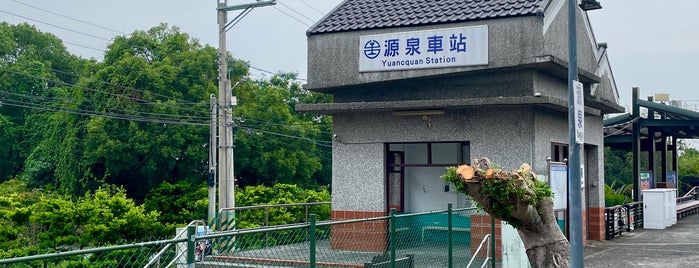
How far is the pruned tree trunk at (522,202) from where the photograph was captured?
9.55 meters

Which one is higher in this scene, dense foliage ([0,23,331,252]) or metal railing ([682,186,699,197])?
dense foliage ([0,23,331,252])

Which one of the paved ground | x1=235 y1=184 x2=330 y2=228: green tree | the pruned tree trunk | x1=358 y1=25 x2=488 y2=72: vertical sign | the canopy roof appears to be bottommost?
the paved ground

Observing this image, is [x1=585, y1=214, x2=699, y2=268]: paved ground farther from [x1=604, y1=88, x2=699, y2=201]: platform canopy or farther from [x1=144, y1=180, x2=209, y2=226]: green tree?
[x1=144, y1=180, x2=209, y2=226]: green tree

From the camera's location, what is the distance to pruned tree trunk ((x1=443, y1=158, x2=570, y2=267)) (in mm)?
9547

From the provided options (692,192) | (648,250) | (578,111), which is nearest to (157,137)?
(692,192)

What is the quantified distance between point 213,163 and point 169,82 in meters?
12.2

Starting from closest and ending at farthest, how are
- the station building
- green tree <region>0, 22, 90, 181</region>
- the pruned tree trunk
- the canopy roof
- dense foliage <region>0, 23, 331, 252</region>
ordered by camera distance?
the pruned tree trunk < the station building < the canopy roof < dense foliage <region>0, 23, 331, 252</region> < green tree <region>0, 22, 90, 181</region>

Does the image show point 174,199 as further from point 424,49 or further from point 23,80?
point 424,49

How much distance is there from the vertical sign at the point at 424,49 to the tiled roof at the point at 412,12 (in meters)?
0.26

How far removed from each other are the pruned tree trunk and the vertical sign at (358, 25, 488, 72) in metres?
6.11

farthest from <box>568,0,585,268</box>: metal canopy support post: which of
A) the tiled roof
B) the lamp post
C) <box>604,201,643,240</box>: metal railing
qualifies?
<box>604,201,643,240</box>: metal railing

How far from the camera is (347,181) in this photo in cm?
1767

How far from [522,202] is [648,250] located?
34.2ft

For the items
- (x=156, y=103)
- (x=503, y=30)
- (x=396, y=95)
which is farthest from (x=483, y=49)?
(x=156, y=103)
